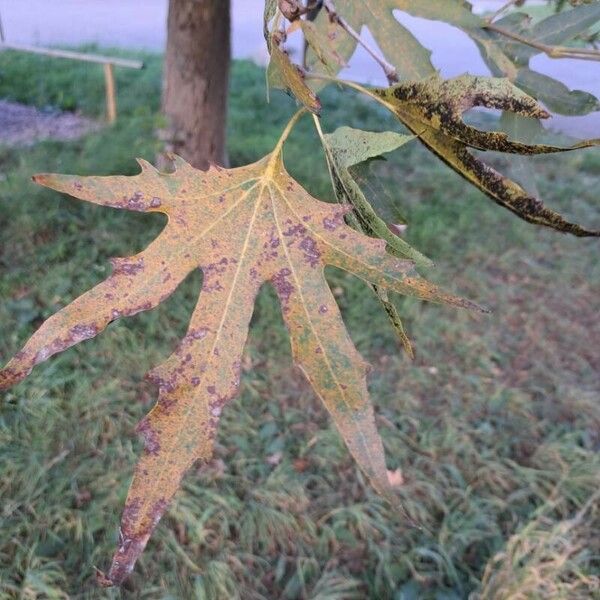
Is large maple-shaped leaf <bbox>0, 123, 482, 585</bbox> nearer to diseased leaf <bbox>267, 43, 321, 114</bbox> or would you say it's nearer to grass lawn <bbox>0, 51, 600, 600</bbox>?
diseased leaf <bbox>267, 43, 321, 114</bbox>

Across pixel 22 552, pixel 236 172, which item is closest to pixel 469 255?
pixel 22 552

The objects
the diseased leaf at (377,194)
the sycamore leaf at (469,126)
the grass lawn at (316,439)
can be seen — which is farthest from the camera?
the grass lawn at (316,439)

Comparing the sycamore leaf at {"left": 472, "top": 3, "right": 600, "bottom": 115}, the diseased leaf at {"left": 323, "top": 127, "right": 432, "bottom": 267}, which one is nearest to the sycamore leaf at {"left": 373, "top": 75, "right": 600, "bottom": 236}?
the diseased leaf at {"left": 323, "top": 127, "right": 432, "bottom": 267}

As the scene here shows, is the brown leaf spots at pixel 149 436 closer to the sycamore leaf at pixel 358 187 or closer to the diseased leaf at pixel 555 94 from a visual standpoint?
the sycamore leaf at pixel 358 187

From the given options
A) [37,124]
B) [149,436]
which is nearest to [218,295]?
[149,436]

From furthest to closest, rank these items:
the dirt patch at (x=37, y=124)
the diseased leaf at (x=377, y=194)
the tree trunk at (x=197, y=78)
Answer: the dirt patch at (x=37, y=124)
the tree trunk at (x=197, y=78)
the diseased leaf at (x=377, y=194)

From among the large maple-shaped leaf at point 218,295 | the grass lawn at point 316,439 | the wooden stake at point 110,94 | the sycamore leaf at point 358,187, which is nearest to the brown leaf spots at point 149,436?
the large maple-shaped leaf at point 218,295

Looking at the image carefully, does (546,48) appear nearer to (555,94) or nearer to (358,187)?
(555,94)

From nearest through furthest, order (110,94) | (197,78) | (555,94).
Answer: (555,94) → (197,78) → (110,94)
